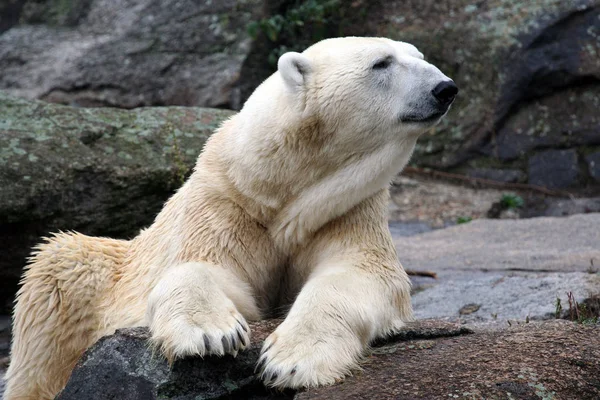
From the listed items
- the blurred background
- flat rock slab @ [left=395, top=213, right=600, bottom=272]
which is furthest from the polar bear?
the blurred background

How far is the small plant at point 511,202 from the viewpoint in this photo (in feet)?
24.7

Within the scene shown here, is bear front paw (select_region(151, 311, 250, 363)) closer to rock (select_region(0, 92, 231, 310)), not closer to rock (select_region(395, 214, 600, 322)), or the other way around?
rock (select_region(395, 214, 600, 322))

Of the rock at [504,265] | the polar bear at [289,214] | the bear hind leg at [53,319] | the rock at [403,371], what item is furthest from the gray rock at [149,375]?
the rock at [504,265]

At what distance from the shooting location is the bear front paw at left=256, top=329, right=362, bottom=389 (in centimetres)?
257

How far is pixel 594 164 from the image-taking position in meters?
7.71

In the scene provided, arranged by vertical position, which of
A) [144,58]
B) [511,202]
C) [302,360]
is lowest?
[511,202]

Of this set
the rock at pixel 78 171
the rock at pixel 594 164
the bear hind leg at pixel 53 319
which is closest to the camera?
the bear hind leg at pixel 53 319

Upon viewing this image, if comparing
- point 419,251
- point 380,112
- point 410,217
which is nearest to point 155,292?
point 380,112

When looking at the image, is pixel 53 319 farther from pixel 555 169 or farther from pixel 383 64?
pixel 555 169

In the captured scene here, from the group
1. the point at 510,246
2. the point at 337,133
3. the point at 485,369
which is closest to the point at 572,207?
the point at 510,246

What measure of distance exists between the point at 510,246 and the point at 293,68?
323cm

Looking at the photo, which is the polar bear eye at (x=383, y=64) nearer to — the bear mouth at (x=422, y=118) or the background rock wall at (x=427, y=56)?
the bear mouth at (x=422, y=118)

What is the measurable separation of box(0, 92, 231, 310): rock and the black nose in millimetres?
2369

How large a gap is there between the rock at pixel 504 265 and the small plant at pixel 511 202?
0.89 m
